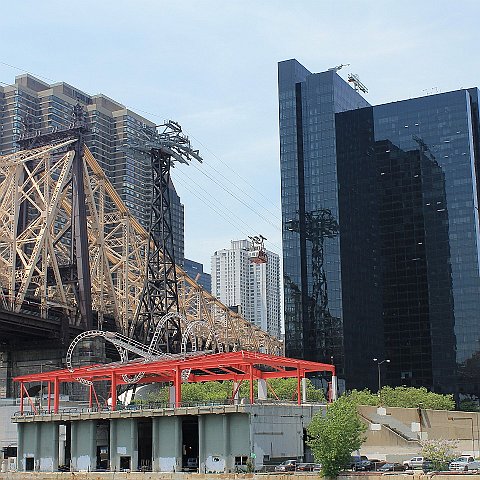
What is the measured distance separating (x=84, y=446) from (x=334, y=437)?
1090 inches

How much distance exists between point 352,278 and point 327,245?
9374mm

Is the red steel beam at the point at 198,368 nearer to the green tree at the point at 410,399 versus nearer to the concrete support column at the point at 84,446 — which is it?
the concrete support column at the point at 84,446

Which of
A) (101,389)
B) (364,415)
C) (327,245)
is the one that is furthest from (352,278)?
(364,415)

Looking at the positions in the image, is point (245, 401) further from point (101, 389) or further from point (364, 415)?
point (101, 389)

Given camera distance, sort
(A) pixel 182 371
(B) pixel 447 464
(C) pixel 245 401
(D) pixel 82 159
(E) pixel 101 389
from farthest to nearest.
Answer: (D) pixel 82 159
(E) pixel 101 389
(A) pixel 182 371
(C) pixel 245 401
(B) pixel 447 464

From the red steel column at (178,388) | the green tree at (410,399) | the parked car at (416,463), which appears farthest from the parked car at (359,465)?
the green tree at (410,399)

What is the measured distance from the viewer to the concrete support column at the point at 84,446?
8275cm

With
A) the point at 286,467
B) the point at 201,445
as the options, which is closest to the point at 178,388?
the point at 201,445

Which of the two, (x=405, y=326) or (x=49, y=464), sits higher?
(x=405, y=326)

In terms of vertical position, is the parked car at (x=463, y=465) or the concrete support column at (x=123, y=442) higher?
the concrete support column at (x=123, y=442)

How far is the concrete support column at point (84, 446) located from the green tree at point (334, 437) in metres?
21.6

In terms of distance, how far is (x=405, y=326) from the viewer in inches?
7859

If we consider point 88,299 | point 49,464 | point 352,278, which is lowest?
point 49,464

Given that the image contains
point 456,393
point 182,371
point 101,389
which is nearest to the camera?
point 182,371
